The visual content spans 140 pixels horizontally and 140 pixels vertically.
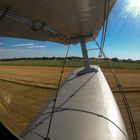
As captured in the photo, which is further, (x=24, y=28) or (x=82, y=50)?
(x=82, y=50)

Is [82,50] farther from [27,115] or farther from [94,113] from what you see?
[94,113]

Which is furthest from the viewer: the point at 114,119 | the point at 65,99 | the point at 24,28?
the point at 65,99

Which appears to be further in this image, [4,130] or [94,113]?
[94,113]

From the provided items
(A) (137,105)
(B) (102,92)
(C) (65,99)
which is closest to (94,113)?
(C) (65,99)

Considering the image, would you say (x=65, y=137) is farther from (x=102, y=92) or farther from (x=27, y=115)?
(x=27, y=115)

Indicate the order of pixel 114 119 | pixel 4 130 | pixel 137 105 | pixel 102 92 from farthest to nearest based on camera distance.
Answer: pixel 137 105 < pixel 102 92 < pixel 114 119 < pixel 4 130

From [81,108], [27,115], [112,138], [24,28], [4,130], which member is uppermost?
[24,28]

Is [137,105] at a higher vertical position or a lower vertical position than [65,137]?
lower

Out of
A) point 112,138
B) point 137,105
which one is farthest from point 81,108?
point 137,105

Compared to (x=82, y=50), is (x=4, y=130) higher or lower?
lower
